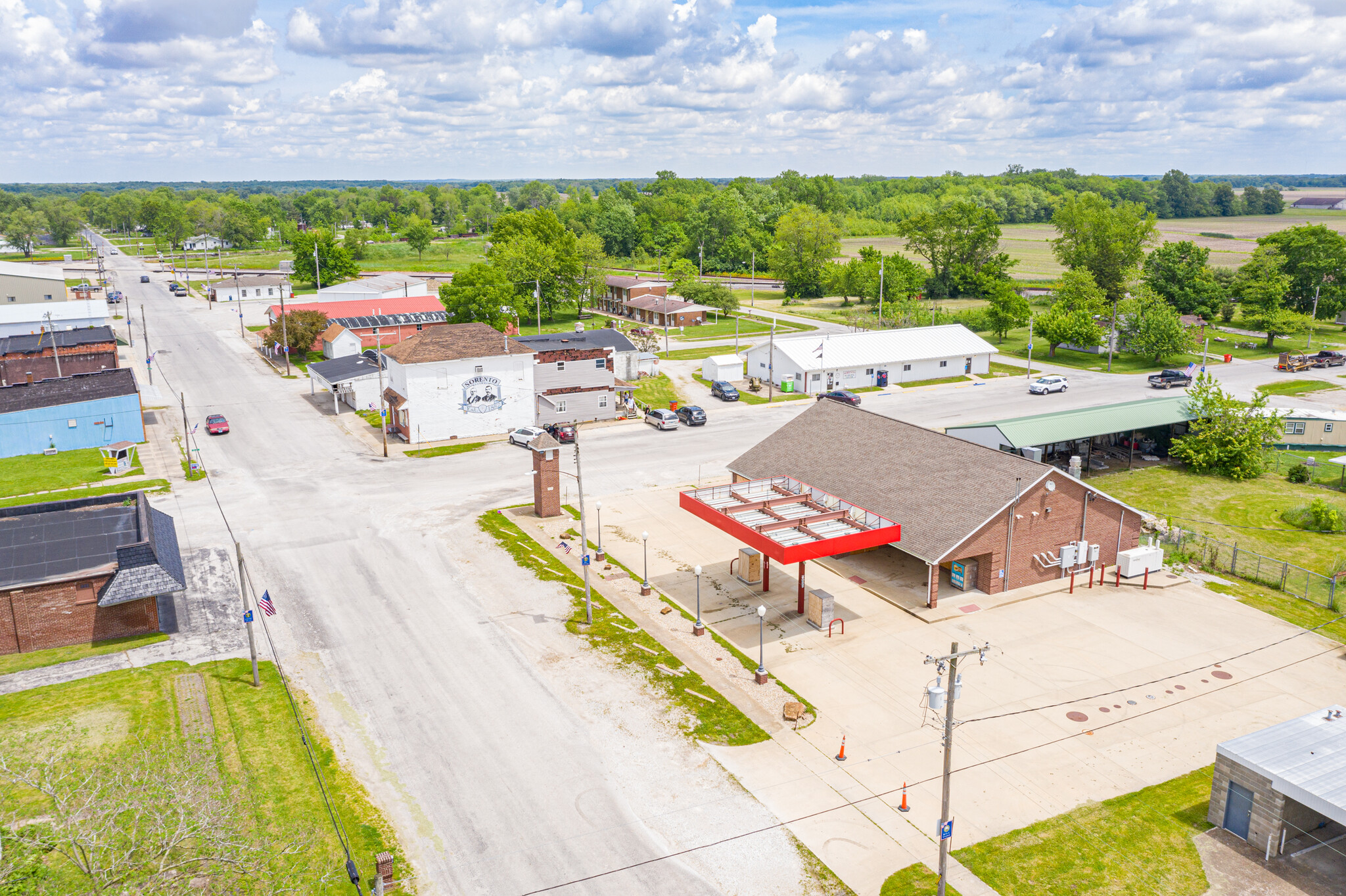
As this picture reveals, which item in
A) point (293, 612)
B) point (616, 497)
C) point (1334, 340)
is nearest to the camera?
point (293, 612)

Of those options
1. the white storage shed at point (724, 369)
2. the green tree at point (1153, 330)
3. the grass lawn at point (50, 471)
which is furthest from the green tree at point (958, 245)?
the grass lawn at point (50, 471)

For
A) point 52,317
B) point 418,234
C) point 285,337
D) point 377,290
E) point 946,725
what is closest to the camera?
point 946,725

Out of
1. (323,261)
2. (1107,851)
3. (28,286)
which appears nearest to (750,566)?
(1107,851)

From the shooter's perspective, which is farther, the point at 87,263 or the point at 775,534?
the point at 87,263

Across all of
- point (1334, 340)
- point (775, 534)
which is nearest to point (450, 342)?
point (775, 534)

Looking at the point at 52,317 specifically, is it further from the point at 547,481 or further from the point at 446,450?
the point at 547,481

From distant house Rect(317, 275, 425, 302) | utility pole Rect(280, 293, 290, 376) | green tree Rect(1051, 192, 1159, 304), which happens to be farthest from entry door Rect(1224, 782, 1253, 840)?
green tree Rect(1051, 192, 1159, 304)

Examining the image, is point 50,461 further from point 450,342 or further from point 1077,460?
point 1077,460
